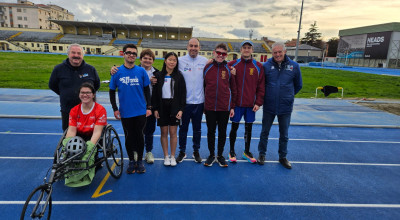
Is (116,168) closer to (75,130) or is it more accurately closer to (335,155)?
(75,130)

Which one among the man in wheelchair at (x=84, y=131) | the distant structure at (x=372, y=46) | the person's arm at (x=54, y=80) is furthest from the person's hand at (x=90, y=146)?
the distant structure at (x=372, y=46)

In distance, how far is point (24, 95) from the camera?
30.2 feet

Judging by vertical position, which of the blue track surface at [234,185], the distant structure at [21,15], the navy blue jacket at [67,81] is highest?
the distant structure at [21,15]

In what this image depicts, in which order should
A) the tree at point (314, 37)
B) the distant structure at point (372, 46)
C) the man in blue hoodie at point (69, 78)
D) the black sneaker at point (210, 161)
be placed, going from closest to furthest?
the man in blue hoodie at point (69, 78), the black sneaker at point (210, 161), the distant structure at point (372, 46), the tree at point (314, 37)

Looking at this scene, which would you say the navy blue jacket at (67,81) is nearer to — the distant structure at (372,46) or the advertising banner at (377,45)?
the distant structure at (372,46)

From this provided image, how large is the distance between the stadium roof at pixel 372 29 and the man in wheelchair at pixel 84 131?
57.6 metres

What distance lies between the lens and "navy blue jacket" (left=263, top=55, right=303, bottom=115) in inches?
154

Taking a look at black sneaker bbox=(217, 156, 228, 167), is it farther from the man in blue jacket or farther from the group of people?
the man in blue jacket

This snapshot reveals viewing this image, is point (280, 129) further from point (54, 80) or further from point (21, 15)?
point (21, 15)

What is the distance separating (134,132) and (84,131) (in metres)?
0.74

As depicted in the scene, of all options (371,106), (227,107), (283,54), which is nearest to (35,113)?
(227,107)

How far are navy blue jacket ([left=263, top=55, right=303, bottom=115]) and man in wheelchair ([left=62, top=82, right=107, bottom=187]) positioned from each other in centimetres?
278

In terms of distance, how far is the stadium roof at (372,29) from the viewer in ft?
142

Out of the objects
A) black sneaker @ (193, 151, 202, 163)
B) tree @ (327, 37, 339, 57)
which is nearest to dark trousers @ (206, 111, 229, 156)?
black sneaker @ (193, 151, 202, 163)
